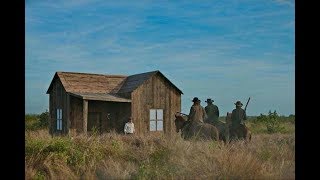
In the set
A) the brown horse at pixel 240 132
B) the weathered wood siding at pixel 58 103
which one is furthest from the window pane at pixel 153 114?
the brown horse at pixel 240 132

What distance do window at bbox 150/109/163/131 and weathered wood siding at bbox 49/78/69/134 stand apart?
214 cm

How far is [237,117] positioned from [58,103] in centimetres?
445

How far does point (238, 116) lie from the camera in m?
9.23

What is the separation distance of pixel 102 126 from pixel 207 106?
2.78 m

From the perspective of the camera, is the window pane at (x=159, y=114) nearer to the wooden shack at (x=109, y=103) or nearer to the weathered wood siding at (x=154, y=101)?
the wooden shack at (x=109, y=103)

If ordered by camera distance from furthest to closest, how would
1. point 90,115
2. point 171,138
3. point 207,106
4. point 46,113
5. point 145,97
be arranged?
point 46,113
point 145,97
point 90,115
point 207,106
point 171,138

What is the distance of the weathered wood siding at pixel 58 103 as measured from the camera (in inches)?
425

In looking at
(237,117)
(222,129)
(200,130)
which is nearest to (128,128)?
(200,130)

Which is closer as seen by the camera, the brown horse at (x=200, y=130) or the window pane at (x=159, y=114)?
the brown horse at (x=200, y=130)

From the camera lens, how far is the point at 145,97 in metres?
11.5

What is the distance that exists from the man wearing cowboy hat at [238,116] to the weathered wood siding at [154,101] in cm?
210

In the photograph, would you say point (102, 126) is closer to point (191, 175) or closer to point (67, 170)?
point (67, 170)

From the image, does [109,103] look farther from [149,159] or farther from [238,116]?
[149,159]
